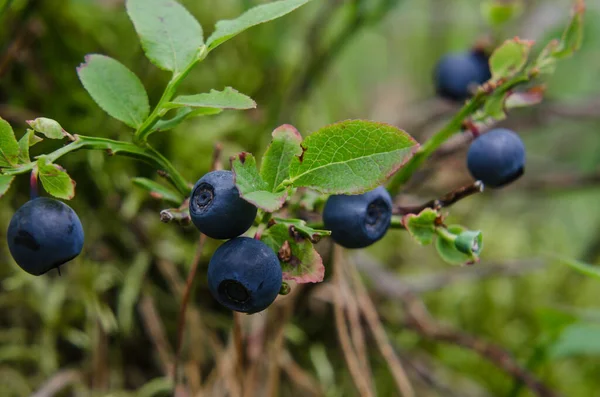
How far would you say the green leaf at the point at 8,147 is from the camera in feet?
1.81

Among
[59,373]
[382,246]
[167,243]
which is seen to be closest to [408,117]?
[382,246]

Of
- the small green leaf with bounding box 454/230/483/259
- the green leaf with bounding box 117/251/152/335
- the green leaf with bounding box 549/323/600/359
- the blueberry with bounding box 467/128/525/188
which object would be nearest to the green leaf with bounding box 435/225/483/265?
the small green leaf with bounding box 454/230/483/259

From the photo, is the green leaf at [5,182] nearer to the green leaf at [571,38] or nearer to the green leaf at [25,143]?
the green leaf at [25,143]

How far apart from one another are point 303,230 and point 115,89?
272mm

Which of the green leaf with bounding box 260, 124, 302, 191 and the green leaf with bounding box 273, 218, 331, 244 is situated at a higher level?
the green leaf with bounding box 260, 124, 302, 191

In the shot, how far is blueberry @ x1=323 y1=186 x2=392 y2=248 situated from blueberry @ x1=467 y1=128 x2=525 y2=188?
0.55 ft

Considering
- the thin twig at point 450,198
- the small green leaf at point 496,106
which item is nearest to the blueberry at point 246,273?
the thin twig at point 450,198

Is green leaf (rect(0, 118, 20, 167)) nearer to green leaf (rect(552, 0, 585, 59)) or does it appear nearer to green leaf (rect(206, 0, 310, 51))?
green leaf (rect(206, 0, 310, 51))

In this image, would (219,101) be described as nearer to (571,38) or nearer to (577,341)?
(571,38)

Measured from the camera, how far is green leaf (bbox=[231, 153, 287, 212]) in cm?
53

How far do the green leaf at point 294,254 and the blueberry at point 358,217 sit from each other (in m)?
0.06

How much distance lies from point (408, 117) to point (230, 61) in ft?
1.96

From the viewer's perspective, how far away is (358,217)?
631 mm

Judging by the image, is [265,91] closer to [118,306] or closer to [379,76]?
[118,306]
